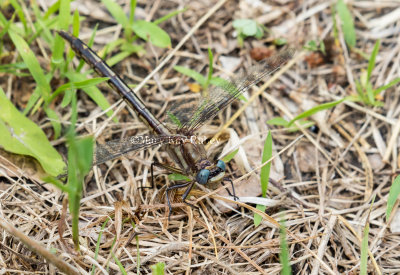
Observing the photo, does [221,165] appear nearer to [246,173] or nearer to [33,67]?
[246,173]

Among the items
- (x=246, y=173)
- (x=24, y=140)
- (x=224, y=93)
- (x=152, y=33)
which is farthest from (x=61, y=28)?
(x=246, y=173)

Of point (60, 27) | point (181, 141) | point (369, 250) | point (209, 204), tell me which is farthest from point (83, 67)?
point (369, 250)

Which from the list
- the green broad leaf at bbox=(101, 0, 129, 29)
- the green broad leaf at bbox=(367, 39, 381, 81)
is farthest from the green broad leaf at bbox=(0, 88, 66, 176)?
the green broad leaf at bbox=(367, 39, 381, 81)

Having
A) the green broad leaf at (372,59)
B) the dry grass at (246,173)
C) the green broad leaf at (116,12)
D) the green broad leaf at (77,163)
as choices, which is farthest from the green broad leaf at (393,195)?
the green broad leaf at (116,12)

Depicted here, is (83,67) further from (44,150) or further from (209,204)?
(209,204)

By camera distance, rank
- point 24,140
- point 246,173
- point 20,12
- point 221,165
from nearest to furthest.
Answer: point 221,165 < point 24,140 < point 246,173 < point 20,12

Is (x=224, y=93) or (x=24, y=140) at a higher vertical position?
(x=24, y=140)
